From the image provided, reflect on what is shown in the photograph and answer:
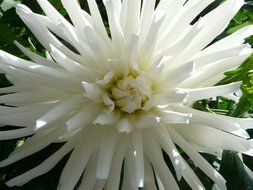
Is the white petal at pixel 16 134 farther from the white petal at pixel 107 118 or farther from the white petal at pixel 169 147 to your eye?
the white petal at pixel 169 147

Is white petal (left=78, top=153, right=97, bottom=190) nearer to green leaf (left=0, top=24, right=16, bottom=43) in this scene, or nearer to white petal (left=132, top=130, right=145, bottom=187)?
white petal (left=132, top=130, right=145, bottom=187)

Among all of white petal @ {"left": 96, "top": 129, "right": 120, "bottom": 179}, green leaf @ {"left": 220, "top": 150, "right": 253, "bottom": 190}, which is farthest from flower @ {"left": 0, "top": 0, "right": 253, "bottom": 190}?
green leaf @ {"left": 220, "top": 150, "right": 253, "bottom": 190}

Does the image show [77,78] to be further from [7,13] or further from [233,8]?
[7,13]

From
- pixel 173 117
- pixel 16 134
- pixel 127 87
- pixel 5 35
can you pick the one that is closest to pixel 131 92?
pixel 127 87

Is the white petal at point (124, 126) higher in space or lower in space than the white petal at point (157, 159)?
higher

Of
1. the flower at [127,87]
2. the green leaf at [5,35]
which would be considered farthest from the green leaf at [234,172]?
the green leaf at [5,35]

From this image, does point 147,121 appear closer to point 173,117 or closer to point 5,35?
point 173,117
